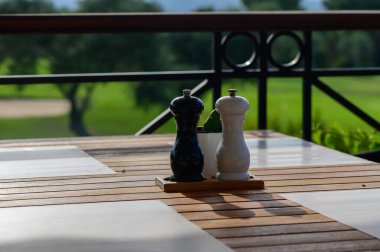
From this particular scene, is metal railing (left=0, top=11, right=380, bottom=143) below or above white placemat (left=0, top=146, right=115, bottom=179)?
above

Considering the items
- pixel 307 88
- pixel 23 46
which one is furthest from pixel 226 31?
pixel 23 46

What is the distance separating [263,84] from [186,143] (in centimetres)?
150

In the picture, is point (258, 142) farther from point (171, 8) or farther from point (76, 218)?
point (171, 8)

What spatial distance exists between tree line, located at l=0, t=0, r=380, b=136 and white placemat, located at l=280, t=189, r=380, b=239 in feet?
40.2

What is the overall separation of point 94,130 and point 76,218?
15.1 meters

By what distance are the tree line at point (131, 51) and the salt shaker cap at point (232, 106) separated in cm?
1215

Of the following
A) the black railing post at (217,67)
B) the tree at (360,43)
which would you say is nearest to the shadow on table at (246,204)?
the black railing post at (217,67)

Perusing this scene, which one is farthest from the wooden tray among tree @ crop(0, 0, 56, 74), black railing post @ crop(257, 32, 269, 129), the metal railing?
tree @ crop(0, 0, 56, 74)

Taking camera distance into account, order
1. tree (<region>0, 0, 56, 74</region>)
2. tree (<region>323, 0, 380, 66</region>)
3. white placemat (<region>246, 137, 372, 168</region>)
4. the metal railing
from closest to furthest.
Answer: white placemat (<region>246, 137, 372, 168</region>) → the metal railing → tree (<region>323, 0, 380, 66</region>) → tree (<region>0, 0, 56, 74</region>)

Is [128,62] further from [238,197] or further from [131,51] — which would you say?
[238,197]

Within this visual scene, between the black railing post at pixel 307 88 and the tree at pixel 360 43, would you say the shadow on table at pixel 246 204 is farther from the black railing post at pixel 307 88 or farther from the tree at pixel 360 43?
the tree at pixel 360 43

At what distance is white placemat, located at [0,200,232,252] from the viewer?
1.33 meters

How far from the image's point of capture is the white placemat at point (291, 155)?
6.95 feet

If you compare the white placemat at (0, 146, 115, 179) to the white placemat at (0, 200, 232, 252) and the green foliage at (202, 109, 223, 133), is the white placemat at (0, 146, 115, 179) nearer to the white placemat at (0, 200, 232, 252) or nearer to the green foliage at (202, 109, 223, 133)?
the green foliage at (202, 109, 223, 133)
